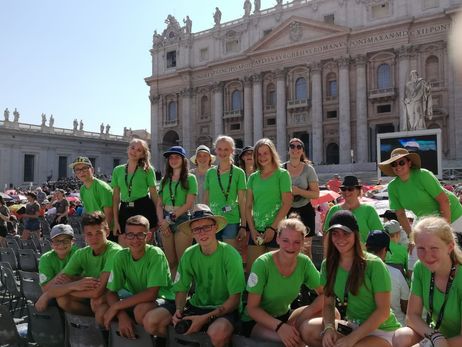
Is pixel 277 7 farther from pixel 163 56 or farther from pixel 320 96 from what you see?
pixel 163 56

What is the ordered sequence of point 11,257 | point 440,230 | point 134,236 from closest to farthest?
point 440,230 → point 134,236 → point 11,257

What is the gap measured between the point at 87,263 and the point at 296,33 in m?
40.6

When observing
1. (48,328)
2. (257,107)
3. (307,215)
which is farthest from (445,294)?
(257,107)

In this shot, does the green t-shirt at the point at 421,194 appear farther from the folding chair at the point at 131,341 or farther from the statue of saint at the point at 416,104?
the statue of saint at the point at 416,104

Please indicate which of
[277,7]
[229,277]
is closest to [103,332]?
[229,277]

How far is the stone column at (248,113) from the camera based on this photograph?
45.8 metres

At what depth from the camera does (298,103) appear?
42688mm

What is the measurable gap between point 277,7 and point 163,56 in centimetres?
1562

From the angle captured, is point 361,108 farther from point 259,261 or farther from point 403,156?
point 259,261

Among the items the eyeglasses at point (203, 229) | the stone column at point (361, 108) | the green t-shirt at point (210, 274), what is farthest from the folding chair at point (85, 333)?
the stone column at point (361, 108)

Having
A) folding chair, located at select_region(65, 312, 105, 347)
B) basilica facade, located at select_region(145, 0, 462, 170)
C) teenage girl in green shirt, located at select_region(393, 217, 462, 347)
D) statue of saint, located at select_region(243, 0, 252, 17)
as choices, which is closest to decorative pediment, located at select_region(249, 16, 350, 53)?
basilica facade, located at select_region(145, 0, 462, 170)

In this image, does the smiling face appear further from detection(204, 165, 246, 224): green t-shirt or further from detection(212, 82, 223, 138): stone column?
detection(212, 82, 223, 138): stone column

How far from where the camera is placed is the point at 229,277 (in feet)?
14.6

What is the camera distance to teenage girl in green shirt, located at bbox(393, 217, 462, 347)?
11.3 feet
